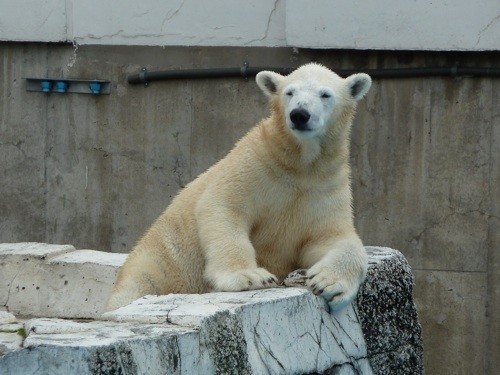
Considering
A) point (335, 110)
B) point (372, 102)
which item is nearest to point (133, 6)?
point (372, 102)

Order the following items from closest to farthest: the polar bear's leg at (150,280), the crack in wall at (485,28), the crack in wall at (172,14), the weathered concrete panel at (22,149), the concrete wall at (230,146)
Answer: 1. the polar bear's leg at (150,280)
2. the crack in wall at (485,28)
3. the concrete wall at (230,146)
4. the crack in wall at (172,14)
5. the weathered concrete panel at (22,149)

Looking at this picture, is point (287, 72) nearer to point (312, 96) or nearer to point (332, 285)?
point (312, 96)

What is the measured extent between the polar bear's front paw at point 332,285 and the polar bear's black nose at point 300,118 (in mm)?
625

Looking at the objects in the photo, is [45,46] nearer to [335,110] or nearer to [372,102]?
[372,102]

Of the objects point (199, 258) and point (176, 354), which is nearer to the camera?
point (176, 354)

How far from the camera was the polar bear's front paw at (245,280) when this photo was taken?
4.99 m

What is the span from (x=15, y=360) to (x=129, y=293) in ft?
6.33

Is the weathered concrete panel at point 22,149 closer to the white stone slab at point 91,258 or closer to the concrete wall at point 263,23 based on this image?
the concrete wall at point 263,23

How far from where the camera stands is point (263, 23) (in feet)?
28.8

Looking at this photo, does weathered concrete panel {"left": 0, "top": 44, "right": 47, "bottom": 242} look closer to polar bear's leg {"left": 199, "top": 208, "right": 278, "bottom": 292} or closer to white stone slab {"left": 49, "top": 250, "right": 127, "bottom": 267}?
white stone slab {"left": 49, "top": 250, "right": 127, "bottom": 267}

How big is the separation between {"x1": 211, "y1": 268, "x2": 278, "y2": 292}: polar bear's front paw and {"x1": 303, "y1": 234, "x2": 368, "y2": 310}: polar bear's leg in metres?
0.18

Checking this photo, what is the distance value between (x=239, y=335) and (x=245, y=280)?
0.50m

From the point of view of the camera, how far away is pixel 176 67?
906cm

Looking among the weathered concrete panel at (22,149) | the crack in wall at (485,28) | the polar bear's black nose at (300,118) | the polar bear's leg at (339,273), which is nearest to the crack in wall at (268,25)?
the crack in wall at (485,28)
